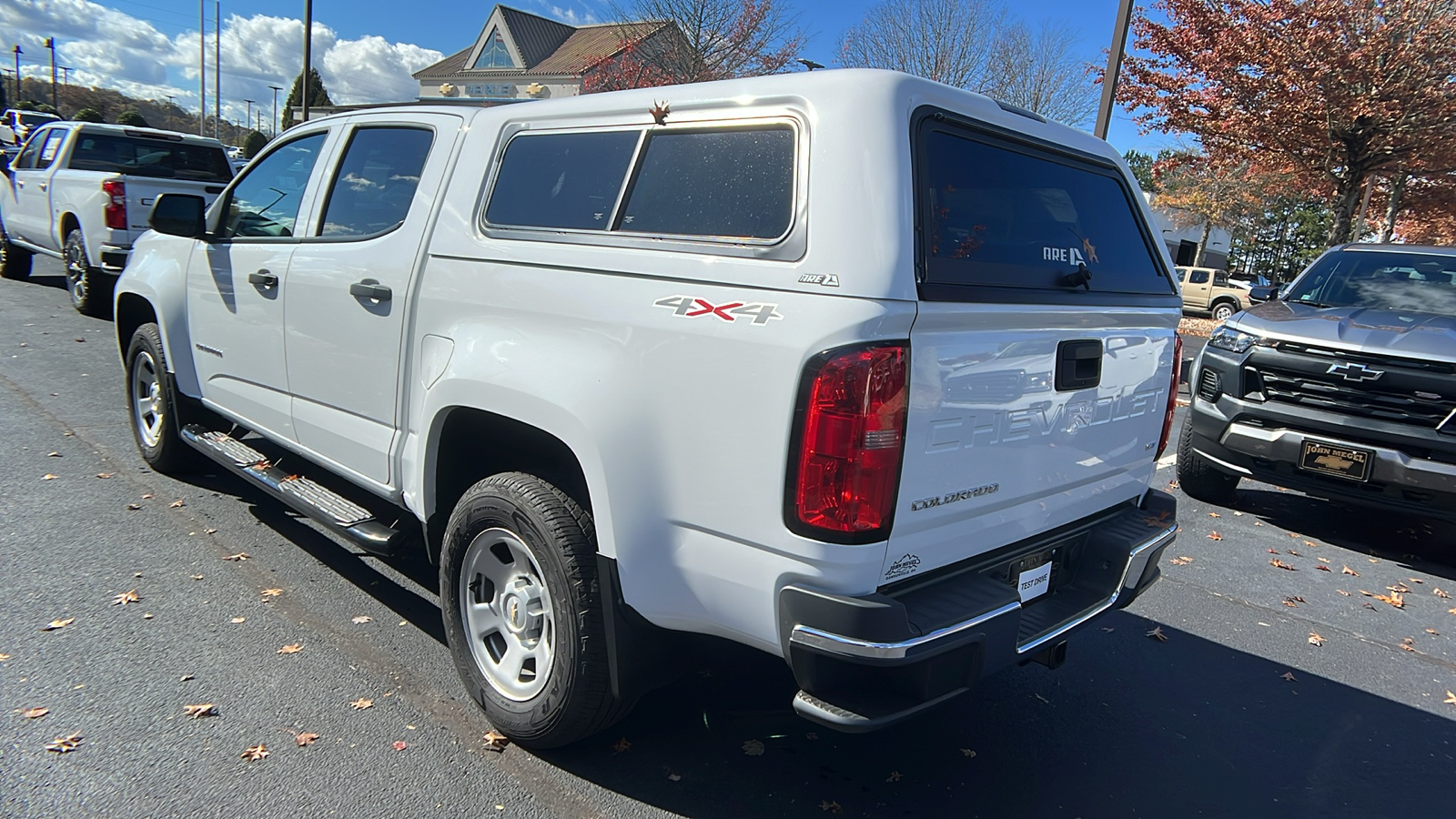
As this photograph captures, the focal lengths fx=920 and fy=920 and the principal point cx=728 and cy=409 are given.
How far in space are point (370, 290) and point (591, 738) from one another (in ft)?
5.92

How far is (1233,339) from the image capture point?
6113mm

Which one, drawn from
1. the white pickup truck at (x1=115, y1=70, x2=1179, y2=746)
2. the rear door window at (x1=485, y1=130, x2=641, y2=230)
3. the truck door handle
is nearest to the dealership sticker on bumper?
the white pickup truck at (x1=115, y1=70, x2=1179, y2=746)

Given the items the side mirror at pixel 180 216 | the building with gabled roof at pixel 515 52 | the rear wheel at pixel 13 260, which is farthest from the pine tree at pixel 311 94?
the side mirror at pixel 180 216

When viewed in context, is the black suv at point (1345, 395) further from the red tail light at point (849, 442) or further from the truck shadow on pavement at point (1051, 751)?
the red tail light at point (849, 442)

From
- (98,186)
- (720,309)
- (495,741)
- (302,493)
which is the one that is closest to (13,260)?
(98,186)

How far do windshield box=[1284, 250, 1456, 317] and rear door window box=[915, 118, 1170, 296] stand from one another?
13.2 ft

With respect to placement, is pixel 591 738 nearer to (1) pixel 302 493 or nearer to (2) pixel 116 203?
(1) pixel 302 493

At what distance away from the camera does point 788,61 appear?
2105cm

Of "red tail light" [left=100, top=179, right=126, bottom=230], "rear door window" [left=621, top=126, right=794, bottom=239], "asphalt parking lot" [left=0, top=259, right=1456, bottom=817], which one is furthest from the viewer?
"red tail light" [left=100, top=179, right=126, bottom=230]

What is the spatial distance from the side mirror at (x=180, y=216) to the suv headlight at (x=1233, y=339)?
240 inches

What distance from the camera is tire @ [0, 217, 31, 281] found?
41.6 feet

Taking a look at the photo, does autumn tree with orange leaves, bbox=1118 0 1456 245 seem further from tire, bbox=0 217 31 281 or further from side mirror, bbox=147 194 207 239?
tire, bbox=0 217 31 281

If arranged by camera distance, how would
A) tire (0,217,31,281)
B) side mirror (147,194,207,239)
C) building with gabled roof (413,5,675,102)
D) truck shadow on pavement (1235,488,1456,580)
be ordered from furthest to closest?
building with gabled roof (413,5,675,102) → tire (0,217,31,281) → truck shadow on pavement (1235,488,1456,580) → side mirror (147,194,207,239)

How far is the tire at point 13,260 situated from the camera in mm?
12688
